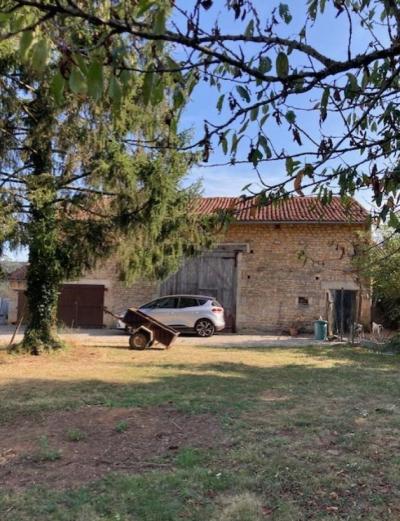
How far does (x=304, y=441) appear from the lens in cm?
541

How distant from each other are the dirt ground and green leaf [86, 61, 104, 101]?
3538 mm

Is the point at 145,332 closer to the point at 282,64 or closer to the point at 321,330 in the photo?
the point at 321,330

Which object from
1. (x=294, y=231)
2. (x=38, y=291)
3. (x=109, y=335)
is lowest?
(x=109, y=335)

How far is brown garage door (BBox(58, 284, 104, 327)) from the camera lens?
22.8 meters

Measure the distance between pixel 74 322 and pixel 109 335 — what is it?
4011mm

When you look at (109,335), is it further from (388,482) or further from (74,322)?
(388,482)

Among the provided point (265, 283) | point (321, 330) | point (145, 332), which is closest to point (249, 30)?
point (145, 332)

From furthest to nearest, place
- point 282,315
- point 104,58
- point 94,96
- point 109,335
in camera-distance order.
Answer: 1. point 282,315
2. point 109,335
3. point 104,58
4. point 94,96

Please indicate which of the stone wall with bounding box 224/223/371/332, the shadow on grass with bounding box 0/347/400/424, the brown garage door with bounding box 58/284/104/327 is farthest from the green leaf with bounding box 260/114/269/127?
the brown garage door with bounding box 58/284/104/327

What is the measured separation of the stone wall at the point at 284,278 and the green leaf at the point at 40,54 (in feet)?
64.3

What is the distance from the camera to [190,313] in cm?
1961

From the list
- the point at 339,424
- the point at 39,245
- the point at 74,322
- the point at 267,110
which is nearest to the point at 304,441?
the point at 339,424

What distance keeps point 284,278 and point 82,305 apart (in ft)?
28.6

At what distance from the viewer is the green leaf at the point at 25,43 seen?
160 centimetres
